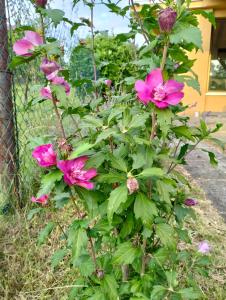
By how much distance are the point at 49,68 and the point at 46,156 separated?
253mm

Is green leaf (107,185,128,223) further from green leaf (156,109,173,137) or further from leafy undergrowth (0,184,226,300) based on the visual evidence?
leafy undergrowth (0,184,226,300)

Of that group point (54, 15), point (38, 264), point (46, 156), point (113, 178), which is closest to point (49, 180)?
point (46, 156)

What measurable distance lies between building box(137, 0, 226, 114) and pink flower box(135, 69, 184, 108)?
22.0ft

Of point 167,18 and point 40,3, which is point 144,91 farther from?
point 40,3

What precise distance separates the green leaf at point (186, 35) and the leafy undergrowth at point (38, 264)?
121 cm

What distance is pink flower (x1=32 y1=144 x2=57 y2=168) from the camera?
0.96 metres

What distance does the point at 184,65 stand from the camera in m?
1.10

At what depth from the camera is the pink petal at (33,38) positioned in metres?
1.03

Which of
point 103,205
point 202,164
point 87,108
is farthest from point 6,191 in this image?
point 202,164

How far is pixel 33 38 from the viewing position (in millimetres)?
1037

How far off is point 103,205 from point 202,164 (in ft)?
10.2

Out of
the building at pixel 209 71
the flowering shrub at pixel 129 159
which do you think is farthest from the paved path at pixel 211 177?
the building at pixel 209 71

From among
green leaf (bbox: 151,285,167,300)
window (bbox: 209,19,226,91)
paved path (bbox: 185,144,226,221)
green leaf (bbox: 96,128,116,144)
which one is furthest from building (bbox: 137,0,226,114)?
green leaf (bbox: 96,128,116,144)

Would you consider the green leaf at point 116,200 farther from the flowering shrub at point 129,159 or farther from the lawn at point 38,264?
the lawn at point 38,264
